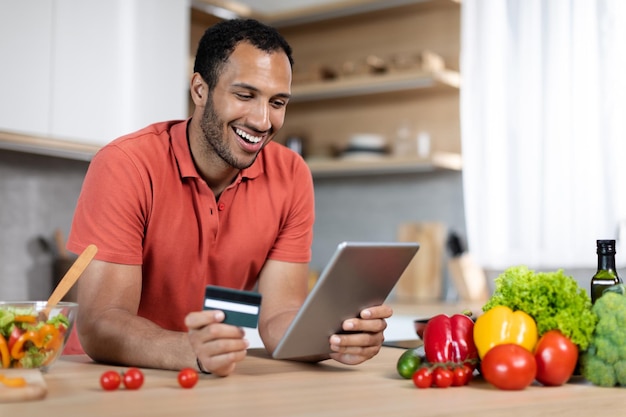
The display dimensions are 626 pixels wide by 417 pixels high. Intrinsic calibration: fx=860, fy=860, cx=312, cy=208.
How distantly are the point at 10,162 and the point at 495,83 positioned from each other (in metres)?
2.09

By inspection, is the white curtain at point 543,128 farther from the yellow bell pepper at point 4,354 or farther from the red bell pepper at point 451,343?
the yellow bell pepper at point 4,354

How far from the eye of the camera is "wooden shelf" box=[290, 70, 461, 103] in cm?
382

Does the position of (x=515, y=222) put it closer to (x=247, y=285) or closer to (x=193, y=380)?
(x=247, y=285)

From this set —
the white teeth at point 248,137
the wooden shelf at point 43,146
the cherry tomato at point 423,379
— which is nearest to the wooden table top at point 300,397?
the cherry tomato at point 423,379

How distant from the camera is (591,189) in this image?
11.0 feet

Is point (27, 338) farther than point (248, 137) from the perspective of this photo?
No

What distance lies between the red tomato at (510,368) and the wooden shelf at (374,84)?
2560 millimetres

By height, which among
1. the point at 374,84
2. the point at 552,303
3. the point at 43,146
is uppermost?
the point at 374,84

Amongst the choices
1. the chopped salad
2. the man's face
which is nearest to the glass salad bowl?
the chopped salad

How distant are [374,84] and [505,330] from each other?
268 centimetres

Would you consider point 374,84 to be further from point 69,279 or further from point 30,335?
point 30,335

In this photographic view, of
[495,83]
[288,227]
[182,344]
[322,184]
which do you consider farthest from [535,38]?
[182,344]

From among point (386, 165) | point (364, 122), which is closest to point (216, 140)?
point (386, 165)

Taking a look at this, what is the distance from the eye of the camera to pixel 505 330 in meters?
1.39
